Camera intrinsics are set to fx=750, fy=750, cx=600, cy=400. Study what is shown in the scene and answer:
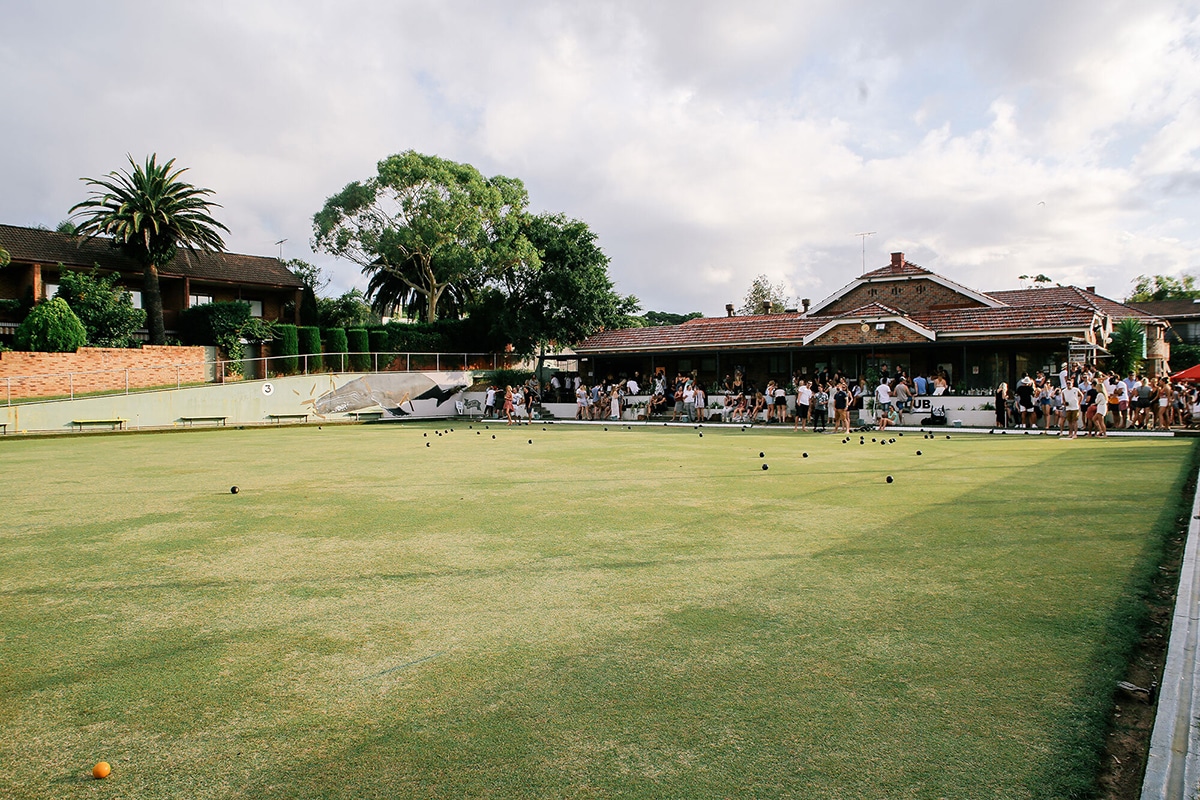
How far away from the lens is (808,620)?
4551 mm

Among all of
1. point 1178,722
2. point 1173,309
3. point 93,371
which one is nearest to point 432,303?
point 93,371

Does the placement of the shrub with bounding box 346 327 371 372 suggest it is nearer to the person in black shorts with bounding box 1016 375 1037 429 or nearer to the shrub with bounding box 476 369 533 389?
the shrub with bounding box 476 369 533 389

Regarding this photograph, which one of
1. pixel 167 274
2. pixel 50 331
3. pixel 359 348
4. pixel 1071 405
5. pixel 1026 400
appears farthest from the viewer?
pixel 167 274

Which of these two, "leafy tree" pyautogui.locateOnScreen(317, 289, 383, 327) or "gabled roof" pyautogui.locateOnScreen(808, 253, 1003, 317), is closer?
"gabled roof" pyautogui.locateOnScreen(808, 253, 1003, 317)

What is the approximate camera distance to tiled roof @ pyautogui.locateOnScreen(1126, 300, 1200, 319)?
2076 inches

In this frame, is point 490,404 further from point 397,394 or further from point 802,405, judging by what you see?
point 802,405

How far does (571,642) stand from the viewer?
13.9 ft

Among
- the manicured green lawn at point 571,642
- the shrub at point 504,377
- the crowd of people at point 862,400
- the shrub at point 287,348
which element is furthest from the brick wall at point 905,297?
the manicured green lawn at point 571,642

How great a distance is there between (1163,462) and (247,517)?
13.7 meters

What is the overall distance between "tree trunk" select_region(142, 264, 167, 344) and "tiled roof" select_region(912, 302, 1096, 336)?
32610mm

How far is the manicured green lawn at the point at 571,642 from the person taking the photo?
9.55 feet

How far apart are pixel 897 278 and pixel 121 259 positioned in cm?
3714

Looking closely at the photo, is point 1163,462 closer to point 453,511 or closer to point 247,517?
point 453,511

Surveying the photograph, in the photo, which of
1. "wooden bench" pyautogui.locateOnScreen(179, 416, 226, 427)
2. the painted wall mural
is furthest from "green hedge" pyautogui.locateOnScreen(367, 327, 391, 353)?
"wooden bench" pyautogui.locateOnScreen(179, 416, 226, 427)
